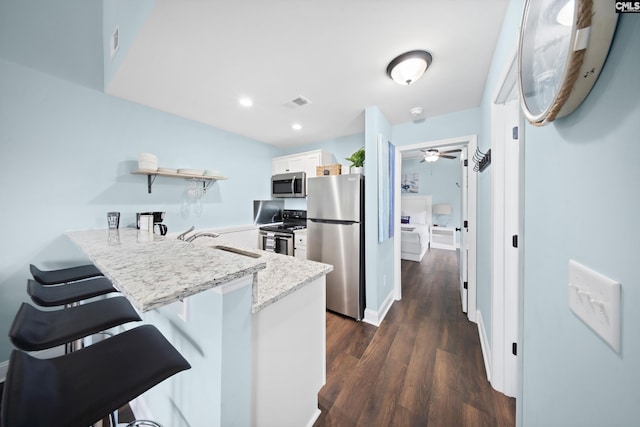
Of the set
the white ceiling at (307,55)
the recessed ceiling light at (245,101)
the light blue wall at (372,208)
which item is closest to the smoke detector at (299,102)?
the white ceiling at (307,55)

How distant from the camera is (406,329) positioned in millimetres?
2232

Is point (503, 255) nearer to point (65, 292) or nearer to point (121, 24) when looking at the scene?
point (65, 292)

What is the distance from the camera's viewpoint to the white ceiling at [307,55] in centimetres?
120

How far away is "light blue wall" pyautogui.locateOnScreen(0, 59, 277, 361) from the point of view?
1.71 metres

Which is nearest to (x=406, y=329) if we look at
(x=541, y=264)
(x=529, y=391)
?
(x=529, y=391)

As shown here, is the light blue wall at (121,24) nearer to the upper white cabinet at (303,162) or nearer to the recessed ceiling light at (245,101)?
the recessed ceiling light at (245,101)

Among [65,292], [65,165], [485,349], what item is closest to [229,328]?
[65,292]

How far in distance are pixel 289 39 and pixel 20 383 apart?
1.90m

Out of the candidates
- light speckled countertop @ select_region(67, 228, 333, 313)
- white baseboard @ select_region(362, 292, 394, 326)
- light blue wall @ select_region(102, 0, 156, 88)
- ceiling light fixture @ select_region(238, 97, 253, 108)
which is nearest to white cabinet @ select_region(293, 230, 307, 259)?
white baseboard @ select_region(362, 292, 394, 326)

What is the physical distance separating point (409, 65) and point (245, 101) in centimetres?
164

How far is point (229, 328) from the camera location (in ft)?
2.33

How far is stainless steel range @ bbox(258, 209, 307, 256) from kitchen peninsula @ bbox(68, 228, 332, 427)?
6.63 ft

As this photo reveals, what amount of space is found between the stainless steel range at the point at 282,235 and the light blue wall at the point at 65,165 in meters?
1.19

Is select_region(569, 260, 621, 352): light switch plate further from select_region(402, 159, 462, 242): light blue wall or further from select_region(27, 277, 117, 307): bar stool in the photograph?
select_region(402, 159, 462, 242): light blue wall
